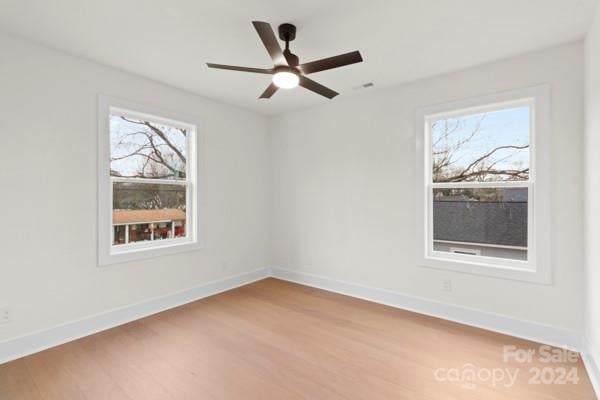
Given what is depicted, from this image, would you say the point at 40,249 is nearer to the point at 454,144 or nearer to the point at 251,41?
the point at 251,41

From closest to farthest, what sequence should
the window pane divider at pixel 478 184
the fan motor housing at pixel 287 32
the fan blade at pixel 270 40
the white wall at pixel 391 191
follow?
the fan blade at pixel 270 40
the fan motor housing at pixel 287 32
the white wall at pixel 391 191
the window pane divider at pixel 478 184

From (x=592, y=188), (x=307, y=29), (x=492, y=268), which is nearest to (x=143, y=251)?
(x=307, y=29)

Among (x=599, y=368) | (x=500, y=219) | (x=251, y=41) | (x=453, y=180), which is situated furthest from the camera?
(x=453, y=180)

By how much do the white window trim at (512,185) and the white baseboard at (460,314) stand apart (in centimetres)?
42

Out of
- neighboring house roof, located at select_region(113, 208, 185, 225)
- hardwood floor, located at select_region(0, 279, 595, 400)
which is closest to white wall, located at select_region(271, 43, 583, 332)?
hardwood floor, located at select_region(0, 279, 595, 400)

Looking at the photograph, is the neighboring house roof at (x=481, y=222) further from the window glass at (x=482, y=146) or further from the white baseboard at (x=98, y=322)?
the white baseboard at (x=98, y=322)

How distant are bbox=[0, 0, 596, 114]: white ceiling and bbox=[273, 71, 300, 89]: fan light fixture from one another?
37 cm

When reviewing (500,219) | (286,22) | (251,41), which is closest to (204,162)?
(251,41)

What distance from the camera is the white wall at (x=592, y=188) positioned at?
205cm

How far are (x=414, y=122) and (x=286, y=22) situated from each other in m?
1.94

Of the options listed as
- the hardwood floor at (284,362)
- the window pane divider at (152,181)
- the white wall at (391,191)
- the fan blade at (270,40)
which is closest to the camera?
the fan blade at (270,40)

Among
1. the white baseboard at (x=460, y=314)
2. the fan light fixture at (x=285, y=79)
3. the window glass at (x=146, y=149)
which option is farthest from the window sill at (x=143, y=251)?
the fan light fixture at (x=285, y=79)

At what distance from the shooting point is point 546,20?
7.32 ft

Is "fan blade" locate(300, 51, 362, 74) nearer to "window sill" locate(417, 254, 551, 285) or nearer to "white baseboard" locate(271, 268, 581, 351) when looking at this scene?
"window sill" locate(417, 254, 551, 285)
